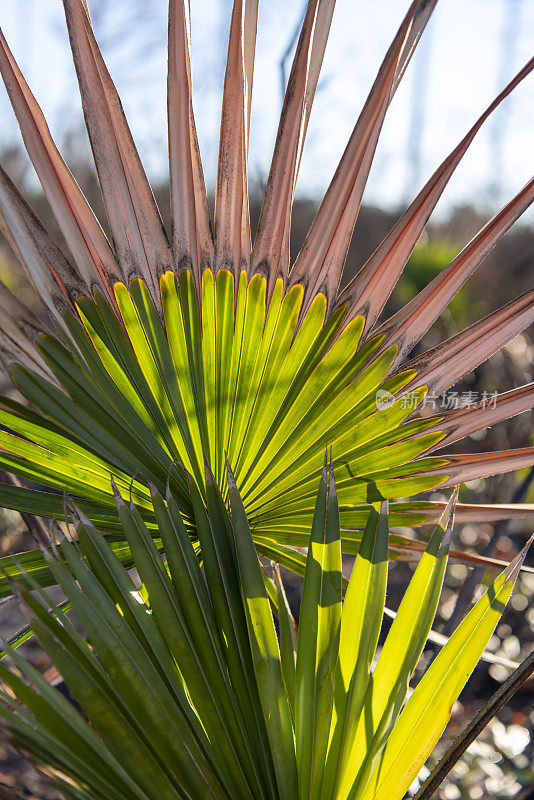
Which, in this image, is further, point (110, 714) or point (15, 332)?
point (15, 332)

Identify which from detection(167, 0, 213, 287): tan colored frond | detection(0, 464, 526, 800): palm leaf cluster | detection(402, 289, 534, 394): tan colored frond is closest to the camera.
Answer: detection(0, 464, 526, 800): palm leaf cluster

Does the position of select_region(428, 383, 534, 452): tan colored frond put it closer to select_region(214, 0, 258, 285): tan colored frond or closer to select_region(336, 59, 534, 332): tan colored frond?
select_region(336, 59, 534, 332): tan colored frond

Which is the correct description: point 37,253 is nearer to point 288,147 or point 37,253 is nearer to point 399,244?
point 288,147

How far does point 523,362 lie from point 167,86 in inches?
147

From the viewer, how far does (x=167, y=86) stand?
66 centimetres

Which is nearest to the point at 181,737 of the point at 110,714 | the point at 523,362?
the point at 110,714

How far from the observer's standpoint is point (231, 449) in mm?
808

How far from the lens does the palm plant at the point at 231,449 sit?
55cm

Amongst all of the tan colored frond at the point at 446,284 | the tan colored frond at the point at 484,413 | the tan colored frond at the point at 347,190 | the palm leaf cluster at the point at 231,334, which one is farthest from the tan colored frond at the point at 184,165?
the tan colored frond at the point at 484,413

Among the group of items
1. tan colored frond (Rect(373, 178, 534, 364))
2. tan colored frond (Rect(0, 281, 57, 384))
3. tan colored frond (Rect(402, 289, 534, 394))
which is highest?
tan colored frond (Rect(0, 281, 57, 384))

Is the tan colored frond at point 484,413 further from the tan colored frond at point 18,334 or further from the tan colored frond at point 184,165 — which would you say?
the tan colored frond at point 18,334

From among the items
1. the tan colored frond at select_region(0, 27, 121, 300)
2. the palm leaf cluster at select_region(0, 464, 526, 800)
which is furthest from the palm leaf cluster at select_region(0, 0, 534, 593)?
the palm leaf cluster at select_region(0, 464, 526, 800)

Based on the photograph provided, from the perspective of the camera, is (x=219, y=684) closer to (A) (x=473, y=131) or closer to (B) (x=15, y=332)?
(B) (x=15, y=332)

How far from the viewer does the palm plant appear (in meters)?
0.55
